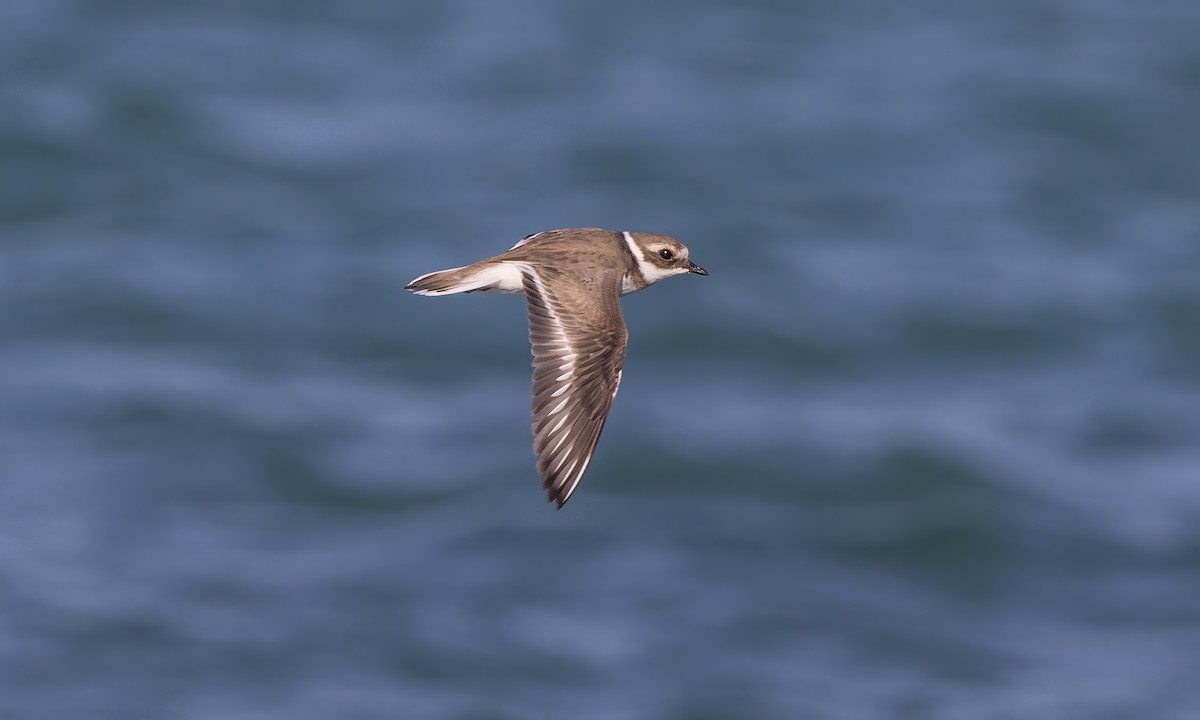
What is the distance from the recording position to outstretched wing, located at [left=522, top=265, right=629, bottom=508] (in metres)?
6.96

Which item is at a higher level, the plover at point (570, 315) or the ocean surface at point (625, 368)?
the ocean surface at point (625, 368)

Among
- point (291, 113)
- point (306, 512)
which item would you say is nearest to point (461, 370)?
point (306, 512)

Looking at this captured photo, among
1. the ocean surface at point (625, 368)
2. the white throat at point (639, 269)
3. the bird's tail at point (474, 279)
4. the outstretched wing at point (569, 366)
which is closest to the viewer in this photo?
the outstretched wing at point (569, 366)

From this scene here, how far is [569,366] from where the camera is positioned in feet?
23.9

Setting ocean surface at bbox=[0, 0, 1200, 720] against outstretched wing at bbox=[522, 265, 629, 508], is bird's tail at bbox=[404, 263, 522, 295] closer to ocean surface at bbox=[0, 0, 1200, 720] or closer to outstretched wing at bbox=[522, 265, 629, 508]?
outstretched wing at bbox=[522, 265, 629, 508]

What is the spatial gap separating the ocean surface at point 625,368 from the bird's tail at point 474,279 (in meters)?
9.37

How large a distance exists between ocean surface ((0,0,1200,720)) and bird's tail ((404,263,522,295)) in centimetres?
937

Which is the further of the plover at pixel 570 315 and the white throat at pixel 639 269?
the white throat at pixel 639 269

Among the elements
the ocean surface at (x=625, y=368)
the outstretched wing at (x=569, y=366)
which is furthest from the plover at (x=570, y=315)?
the ocean surface at (x=625, y=368)

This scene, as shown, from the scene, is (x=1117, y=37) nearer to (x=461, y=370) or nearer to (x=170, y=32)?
(x=461, y=370)

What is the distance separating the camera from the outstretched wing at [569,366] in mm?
6965

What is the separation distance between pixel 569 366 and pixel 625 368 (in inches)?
511

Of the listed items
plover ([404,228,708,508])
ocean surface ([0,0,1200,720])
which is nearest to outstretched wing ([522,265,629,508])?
plover ([404,228,708,508])

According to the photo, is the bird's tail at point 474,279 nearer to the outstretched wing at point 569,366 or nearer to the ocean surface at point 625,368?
the outstretched wing at point 569,366
